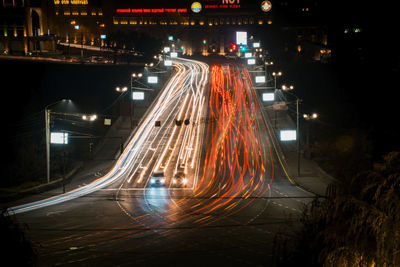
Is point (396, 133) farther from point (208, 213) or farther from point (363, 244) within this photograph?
point (363, 244)

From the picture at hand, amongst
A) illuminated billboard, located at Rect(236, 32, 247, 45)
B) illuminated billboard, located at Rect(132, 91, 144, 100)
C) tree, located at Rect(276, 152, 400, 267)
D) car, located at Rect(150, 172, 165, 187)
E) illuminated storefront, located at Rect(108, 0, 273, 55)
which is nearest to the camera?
tree, located at Rect(276, 152, 400, 267)

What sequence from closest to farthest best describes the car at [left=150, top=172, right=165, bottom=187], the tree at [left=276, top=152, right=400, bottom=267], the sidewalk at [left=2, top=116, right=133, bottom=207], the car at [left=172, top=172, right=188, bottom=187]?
the tree at [left=276, top=152, right=400, bottom=267] → the sidewalk at [left=2, top=116, right=133, bottom=207] → the car at [left=150, top=172, right=165, bottom=187] → the car at [left=172, top=172, right=188, bottom=187]

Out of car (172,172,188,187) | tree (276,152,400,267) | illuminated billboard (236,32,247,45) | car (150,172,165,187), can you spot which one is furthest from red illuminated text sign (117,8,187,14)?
tree (276,152,400,267)

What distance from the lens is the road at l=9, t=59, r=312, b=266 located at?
22.6 meters

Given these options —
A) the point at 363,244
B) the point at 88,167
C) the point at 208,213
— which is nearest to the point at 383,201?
the point at 363,244

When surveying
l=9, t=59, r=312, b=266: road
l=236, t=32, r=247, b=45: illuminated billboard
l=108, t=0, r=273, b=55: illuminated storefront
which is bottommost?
l=9, t=59, r=312, b=266: road

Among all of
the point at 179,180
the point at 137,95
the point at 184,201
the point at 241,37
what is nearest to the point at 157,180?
the point at 179,180

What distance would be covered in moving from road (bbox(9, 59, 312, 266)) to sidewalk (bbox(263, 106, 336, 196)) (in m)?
1.00

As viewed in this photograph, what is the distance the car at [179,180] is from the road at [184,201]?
0.35 metres

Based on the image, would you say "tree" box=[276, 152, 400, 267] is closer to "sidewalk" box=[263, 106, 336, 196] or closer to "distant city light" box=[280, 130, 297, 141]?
"sidewalk" box=[263, 106, 336, 196]

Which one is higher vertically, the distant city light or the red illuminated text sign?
the red illuminated text sign

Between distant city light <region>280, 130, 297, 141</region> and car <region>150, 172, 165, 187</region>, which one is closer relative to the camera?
car <region>150, 172, 165, 187</region>

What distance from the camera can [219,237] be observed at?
25.1 metres

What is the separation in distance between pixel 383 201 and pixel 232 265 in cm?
1419
